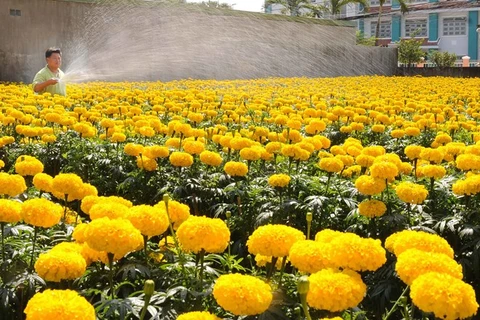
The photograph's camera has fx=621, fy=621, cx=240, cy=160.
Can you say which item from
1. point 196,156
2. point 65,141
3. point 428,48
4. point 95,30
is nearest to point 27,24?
point 95,30

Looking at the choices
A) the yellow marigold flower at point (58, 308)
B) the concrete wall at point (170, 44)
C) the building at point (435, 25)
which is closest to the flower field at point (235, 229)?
the yellow marigold flower at point (58, 308)

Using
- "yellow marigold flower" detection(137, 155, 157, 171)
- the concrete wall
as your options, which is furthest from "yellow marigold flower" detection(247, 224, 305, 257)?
the concrete wall

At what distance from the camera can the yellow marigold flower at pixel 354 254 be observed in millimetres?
1714

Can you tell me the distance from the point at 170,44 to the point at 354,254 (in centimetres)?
2237

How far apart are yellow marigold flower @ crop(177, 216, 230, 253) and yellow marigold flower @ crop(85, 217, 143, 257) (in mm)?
151

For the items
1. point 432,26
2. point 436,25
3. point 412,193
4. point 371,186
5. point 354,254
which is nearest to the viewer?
point 354,254

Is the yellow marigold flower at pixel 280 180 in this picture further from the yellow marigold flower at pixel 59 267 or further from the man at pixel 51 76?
the man at pixel 51 76

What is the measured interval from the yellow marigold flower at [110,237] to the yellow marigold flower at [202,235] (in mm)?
151

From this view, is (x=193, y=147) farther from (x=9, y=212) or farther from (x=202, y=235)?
(x=202, y=235)

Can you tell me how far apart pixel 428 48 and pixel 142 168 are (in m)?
50.4

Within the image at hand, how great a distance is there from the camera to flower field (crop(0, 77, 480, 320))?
5.20 ft

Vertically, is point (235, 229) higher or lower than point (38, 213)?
lower

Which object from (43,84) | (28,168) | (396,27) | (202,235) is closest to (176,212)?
(202,235)

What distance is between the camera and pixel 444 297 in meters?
1.40
